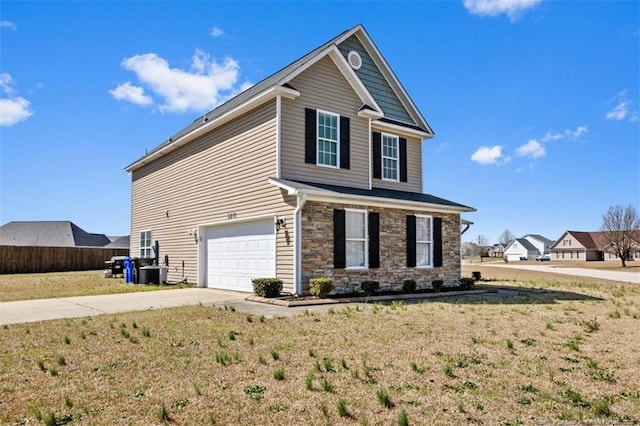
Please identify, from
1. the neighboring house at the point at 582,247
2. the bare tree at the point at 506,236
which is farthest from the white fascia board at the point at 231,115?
the bare tree at the point at 506,236

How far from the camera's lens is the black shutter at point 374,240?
13961 millimetres

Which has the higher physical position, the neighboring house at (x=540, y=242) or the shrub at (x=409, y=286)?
the neighboring house at (x=540, y=242)

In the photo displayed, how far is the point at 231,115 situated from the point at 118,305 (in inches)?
280

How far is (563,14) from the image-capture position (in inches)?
531

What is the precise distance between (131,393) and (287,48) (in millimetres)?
16264

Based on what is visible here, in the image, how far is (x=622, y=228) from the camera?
176 feet

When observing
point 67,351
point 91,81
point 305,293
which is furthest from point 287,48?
point 67,351

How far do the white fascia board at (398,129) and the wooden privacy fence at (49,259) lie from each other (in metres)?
24.6

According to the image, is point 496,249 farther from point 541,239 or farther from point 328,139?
point 328,139

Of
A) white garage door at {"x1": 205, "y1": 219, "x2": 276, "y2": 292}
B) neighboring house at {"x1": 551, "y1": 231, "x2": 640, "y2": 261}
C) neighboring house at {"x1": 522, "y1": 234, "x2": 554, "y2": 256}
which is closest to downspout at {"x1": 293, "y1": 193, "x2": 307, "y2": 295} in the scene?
white garage door at {"x1": 205, "y1": 219, "x2": 276, "y2": 292}

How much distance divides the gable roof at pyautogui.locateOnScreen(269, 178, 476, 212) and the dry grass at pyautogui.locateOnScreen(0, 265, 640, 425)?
435 cm

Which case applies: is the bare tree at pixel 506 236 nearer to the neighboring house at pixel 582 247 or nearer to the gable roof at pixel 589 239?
the neighboring house at pixel 582 247

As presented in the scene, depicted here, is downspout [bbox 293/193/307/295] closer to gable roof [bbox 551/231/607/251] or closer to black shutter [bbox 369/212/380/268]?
black shutter [bbox 369/212/380/268]

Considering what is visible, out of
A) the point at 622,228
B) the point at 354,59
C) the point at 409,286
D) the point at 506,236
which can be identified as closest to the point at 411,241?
the point at 409,286
